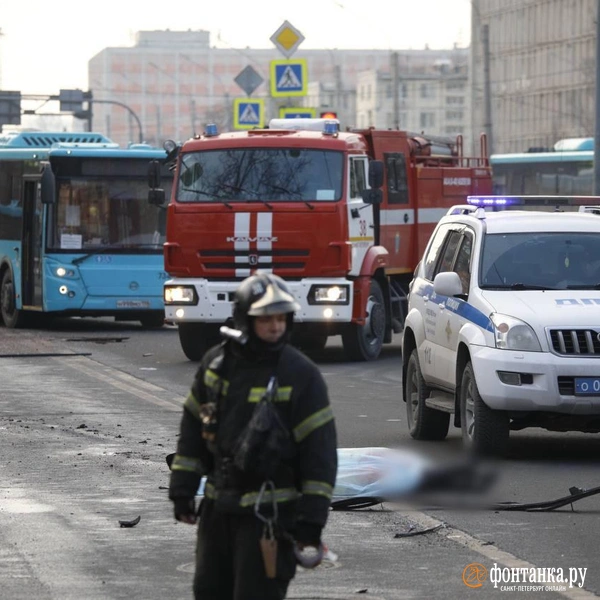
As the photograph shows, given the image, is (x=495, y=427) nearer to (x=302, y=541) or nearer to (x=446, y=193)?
(x=302, y=541)

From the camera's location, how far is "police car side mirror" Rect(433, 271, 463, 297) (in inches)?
484

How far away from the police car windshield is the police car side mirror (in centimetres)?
18

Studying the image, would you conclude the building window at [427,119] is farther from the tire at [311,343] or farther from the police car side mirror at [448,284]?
the police car side mirror at [448,284]

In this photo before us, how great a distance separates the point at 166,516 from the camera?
31.1 ft

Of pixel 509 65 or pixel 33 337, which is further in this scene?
pixel 509 65

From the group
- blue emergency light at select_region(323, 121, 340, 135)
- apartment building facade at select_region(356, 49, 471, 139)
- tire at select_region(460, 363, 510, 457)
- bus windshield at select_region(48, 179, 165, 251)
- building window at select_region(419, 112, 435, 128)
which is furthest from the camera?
building window at select_region(419, 112, 435, 128)

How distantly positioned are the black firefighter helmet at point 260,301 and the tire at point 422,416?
7.74 metres

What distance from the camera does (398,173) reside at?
23.5m

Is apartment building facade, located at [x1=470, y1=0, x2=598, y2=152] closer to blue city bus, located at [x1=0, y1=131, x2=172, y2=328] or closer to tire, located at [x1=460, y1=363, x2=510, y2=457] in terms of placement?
blue city bus, located at [x1=0, y1=131, x2=172, y2=328]

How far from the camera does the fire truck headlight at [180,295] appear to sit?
66.4 ft

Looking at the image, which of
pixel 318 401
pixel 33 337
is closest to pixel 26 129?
pixel 33 337

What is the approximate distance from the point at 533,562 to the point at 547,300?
4.10 m

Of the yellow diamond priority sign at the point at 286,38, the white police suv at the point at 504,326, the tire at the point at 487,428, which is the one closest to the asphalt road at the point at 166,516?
the tire at the point at 487,428

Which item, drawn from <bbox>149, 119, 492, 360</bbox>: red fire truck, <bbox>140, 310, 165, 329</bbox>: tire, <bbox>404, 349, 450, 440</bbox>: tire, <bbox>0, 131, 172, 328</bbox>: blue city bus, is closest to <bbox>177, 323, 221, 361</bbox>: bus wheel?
<bbox>149, 119, 492, 360</bbox>: red fire truck
